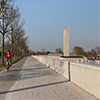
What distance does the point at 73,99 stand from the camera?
590 cm

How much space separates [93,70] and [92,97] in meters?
1.05

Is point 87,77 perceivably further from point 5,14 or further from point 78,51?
point 78,51

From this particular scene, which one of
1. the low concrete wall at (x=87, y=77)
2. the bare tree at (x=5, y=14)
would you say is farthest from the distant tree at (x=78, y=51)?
the low concrete wall at (x=87, y=77)

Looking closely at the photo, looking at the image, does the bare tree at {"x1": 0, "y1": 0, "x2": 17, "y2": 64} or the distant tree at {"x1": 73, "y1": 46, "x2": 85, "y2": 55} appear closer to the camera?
the bare tree at {"x1": 0, "y1": 0, "x2": 17, "y2": 64}

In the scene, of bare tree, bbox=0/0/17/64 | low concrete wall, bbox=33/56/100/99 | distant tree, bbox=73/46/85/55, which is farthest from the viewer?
distant tree, bbox=73/46/85/55

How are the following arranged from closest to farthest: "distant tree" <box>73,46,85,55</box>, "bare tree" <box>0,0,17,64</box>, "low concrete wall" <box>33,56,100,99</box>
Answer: "low concrete wall" <box>33,56,100,99</box> → "bare tree" <box>0,0,17,64</box> → "distant tree" <box>73,46,85,55</box>

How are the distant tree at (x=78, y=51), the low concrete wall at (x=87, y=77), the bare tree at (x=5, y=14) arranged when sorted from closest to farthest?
the low concrete wall at (x=87, y=77), the bare tree at (x=5, y=14), the distant tree at (x=78, y=51)

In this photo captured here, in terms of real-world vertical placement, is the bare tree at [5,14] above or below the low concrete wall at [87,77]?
above

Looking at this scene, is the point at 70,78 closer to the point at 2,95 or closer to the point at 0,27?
the point at 2,95

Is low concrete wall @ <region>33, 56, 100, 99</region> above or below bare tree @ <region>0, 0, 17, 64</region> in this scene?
below

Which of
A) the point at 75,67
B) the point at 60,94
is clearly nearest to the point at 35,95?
the point at 60,94

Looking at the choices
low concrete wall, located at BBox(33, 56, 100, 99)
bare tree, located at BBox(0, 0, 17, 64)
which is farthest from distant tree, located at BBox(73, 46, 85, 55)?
low concrete wall, located at BBox(33, 56, 100, 99)

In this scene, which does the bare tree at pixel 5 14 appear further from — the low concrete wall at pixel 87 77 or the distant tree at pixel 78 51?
the distant tree at pixel 78 51

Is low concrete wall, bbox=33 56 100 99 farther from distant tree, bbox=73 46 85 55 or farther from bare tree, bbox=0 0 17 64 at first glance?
distant tree, bbox=73 46 85 55
